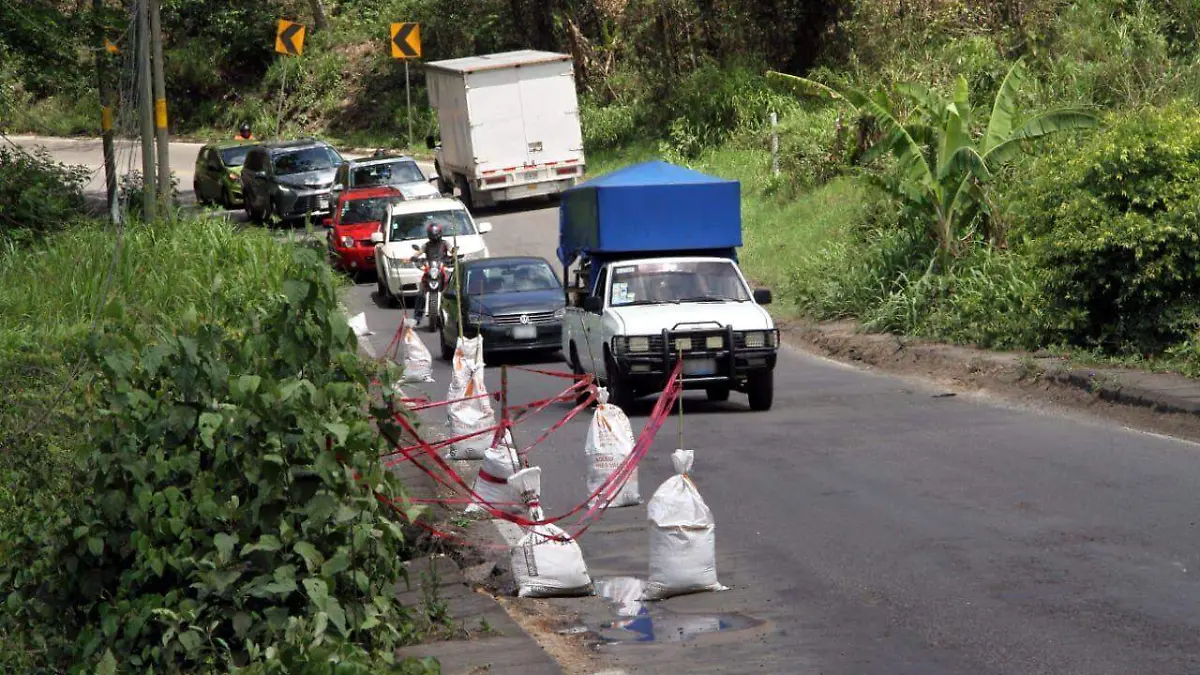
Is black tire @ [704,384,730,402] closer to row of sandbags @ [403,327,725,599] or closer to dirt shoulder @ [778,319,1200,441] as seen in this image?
dirt shoulder @ [778,319,1200,441]

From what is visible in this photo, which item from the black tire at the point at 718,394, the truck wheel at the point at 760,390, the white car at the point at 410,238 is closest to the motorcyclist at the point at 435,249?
the white car at the point at 410,238

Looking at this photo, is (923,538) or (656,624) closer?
(656,624)

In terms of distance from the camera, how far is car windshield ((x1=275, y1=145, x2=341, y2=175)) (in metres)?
36.2

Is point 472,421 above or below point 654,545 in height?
below

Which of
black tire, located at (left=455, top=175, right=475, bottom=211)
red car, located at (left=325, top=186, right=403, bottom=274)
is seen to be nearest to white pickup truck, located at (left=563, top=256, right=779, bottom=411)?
red car, located at (left=325, top=186, right=403, bottom=274)

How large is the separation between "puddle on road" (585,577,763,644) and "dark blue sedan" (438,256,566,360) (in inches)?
464

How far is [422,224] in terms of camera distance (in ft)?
89.2

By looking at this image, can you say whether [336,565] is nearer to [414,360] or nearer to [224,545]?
[224,545]

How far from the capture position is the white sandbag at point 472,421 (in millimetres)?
14047

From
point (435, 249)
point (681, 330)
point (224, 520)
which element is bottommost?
point (681, 330)

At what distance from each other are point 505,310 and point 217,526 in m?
14.2

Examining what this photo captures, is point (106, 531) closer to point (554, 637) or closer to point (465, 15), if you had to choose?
point (554, 637)

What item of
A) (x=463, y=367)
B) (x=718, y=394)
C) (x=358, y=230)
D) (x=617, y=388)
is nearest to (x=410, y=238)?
(x=358, y=230)

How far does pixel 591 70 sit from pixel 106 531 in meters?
37.7
